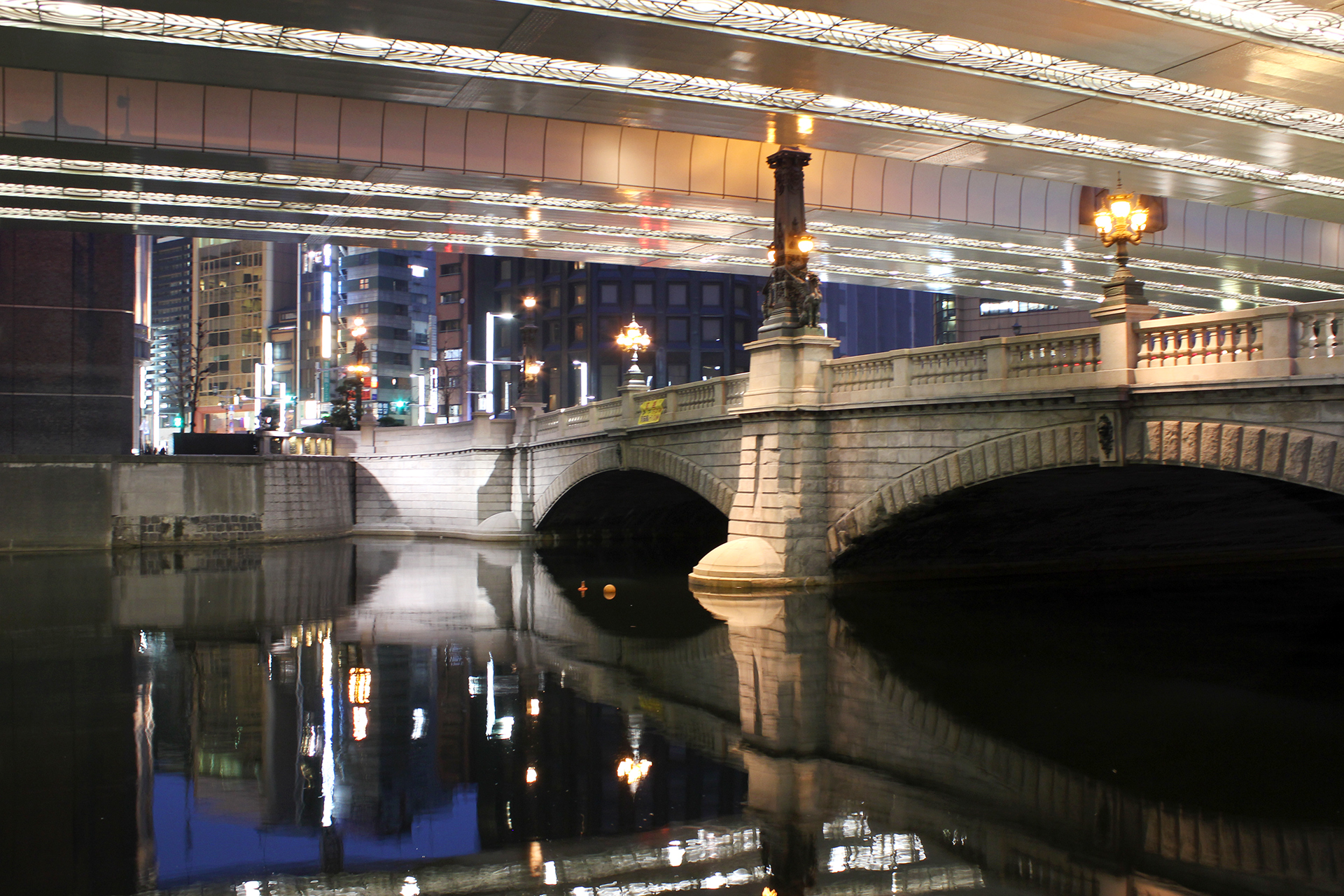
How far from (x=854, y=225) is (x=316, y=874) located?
21977 mm

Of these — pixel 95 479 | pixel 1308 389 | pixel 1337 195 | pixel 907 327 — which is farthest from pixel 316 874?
pixel 907 327

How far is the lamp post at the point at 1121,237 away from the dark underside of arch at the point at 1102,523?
2.88 metres

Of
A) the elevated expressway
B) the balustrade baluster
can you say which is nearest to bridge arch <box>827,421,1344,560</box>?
the balustrade baluster

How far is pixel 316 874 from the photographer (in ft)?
25.8

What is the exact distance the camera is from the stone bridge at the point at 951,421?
43.4ft

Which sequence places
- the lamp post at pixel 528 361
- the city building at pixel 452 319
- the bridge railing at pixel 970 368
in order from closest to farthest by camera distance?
the bridge railing at pixel 970 368 < the lamp post at pixel 528 361 < the city building at pixel 452 319

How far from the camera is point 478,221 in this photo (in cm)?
2611

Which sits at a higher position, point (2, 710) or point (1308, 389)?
point (1308, 389)

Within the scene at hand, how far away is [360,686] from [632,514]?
2734 cm

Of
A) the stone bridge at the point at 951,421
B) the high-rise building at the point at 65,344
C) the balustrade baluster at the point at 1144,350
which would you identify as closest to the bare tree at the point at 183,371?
the high-rise building at the point at 65,344

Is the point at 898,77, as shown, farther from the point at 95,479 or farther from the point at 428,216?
the point at 95,479

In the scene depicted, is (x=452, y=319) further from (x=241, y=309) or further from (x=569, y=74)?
(x=569, y=74)

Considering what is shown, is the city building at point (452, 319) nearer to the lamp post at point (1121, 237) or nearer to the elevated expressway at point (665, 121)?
the elevated expressway at point (665, 121)

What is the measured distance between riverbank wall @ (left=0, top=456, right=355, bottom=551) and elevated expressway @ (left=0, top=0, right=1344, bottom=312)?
15841 mm
